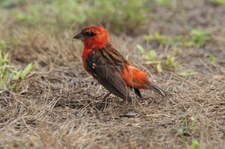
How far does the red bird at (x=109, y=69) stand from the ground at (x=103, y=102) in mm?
231

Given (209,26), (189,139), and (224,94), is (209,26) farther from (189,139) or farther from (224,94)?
(189,139)

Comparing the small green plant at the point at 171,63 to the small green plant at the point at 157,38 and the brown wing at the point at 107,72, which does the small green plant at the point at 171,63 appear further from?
the brown wing at the point at 107,72

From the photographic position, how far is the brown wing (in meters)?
5.63

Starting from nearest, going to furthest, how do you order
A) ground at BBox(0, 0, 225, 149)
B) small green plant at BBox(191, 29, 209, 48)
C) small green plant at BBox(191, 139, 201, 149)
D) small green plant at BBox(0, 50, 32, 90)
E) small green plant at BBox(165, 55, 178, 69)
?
small green plant at BBox(191, 139, 201, 149) → ground at BBox(0, 0, 225, 149) → small green plant at BBox(0, 50, 32, 90) → small green plant at BBox(165, 55, 178, 69) → small green plant at BBox(191, 29, 209, 48)

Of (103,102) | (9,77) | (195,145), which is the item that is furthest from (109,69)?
(195,145)

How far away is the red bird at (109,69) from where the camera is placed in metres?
5.69

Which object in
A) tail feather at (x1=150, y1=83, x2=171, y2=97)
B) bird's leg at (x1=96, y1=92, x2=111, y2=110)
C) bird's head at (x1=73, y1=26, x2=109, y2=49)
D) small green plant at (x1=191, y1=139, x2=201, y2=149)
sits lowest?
small green plant at (x1=191, y1=139, x2=201, y2=149)

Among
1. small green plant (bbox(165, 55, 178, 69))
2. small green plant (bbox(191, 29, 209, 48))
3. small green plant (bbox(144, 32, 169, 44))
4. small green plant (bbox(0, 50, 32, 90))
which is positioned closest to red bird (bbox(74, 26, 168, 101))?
small green plant (bbox(0, 50, 32, 90))

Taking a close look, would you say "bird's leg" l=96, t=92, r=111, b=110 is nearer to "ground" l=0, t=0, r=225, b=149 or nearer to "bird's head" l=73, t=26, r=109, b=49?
"ground" l=0, t=0, r=225, b=149

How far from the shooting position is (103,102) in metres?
5.95

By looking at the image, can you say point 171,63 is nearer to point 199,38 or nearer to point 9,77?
point 199,38

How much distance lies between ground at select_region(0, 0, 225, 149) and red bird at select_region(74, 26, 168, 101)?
0.23 m

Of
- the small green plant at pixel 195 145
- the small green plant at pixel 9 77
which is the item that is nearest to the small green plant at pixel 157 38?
the small green plant at pixel 9 77

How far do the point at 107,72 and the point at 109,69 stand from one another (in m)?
0.05
